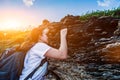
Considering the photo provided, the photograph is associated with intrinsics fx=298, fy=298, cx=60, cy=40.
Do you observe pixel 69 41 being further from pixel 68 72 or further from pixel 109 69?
pixel 109 69

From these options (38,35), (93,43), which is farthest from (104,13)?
(38,35)

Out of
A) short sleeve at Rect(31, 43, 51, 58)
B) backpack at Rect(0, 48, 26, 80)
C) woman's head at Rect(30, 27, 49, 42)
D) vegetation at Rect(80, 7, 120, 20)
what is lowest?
backpack at Rect(0, 48, 26, 80)

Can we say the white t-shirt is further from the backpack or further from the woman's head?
the woman's head

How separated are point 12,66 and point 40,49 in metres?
0.54

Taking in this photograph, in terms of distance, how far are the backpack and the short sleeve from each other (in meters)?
0.20

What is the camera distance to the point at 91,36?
8750 mm

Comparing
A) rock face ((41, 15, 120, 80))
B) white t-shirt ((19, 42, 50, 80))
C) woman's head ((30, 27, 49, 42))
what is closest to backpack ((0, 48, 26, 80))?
white t-shirt ((19, 42, 50, 80))

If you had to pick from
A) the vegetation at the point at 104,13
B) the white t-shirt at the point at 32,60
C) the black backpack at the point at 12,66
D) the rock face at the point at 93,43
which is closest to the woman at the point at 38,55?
the white t-shirt at the point at 32,60

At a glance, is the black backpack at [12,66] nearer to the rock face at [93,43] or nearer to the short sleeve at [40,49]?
the short sleeve at [40,49]

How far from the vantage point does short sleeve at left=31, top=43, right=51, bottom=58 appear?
492cm

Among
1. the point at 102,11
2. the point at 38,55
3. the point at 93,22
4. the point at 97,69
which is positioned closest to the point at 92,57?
the point at 97,69

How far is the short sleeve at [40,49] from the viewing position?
4.92 m

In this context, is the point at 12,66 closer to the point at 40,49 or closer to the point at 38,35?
the point at 40,49

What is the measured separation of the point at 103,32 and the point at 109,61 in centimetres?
89
